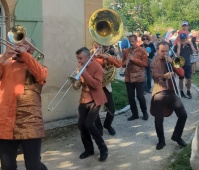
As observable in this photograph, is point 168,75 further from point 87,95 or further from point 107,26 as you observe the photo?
point 107,26

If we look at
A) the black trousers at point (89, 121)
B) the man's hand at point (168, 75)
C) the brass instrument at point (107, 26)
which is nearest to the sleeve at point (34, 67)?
the black trousers at point (89, 121)

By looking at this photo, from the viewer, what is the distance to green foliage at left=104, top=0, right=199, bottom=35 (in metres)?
34.2

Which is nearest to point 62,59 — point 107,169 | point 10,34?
point 107,169

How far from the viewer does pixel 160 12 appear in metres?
35.5

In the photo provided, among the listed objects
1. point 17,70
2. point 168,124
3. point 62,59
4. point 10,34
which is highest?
point 10,34

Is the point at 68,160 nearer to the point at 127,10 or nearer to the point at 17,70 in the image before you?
the point at 17,70

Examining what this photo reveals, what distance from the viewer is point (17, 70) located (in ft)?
13.2

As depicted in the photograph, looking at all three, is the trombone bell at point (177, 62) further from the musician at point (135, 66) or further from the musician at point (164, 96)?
the musician at point (135, 66)

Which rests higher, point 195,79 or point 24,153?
point 24,153

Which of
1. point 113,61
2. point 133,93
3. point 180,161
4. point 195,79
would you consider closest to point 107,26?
point 113,61

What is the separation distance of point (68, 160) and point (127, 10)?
30.6 m

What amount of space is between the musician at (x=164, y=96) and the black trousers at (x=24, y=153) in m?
2.64

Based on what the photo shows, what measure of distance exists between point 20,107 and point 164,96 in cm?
276

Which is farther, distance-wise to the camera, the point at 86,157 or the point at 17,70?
the point at 86,157
